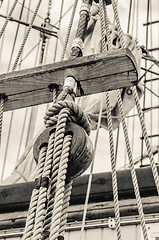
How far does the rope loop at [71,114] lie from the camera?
7.29ft

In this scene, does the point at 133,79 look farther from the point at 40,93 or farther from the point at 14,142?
the point at 14,142

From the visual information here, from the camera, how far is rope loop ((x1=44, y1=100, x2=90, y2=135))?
2.22 m

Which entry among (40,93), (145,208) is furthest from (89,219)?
(40,93)

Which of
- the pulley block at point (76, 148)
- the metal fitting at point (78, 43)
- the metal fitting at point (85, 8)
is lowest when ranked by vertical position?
the pulley block at point (76, 148)

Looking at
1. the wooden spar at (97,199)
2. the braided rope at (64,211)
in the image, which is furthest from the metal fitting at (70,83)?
the wooden spar at (97,199)

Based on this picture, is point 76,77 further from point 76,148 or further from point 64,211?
point 64,211

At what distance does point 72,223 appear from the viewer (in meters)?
4.11

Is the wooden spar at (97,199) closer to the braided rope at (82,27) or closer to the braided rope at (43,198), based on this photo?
the braided rope at (82,27)

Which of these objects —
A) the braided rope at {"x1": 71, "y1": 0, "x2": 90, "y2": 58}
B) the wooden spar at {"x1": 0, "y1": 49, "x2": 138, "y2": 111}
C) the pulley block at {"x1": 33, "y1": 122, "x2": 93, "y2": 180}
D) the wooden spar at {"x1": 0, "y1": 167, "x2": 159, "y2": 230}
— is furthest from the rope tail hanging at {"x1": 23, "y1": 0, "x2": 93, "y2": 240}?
the wooden spar at {"x1": 0, "y1": 167, "x2": 159, "y2": 230}

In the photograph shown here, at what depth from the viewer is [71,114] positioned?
2.23 metres

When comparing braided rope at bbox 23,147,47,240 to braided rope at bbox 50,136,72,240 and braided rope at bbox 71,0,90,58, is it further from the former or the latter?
braided rope at bbox 71,0,90,58

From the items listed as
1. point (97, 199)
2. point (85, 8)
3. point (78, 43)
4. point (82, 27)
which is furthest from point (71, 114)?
point (97, 199)

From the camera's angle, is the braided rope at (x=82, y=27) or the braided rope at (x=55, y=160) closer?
the braided rope at (x=55, y=160)

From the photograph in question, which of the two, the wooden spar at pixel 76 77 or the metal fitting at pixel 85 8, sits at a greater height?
the metal fitting at pixel 85 8
